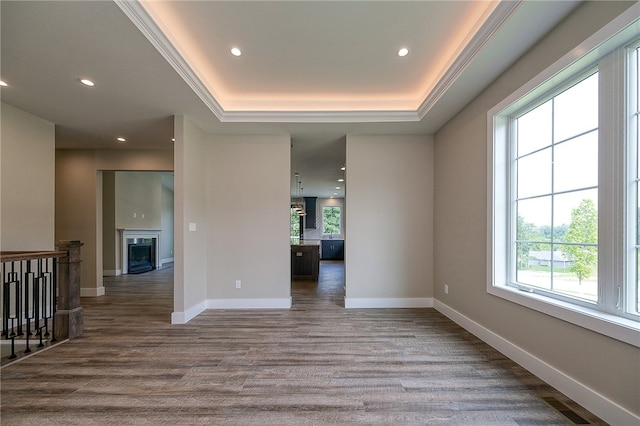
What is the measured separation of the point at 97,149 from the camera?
5.41 metres

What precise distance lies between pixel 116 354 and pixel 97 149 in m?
4.45

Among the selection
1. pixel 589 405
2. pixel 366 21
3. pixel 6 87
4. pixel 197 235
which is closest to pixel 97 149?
pixel 6 87

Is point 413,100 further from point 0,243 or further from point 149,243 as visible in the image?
point 149,243

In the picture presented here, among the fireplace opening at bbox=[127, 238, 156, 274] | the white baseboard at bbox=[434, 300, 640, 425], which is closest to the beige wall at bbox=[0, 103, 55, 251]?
the fireplace opening at bbox=[127, 238, 156, 274]

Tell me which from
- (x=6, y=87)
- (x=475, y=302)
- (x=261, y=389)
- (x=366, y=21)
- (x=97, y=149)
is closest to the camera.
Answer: (x=261, y=389)

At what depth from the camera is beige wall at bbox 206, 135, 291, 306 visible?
173 inches

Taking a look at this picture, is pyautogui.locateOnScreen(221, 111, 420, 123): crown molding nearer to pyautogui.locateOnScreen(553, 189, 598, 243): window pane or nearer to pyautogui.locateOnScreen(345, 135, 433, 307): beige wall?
pyautogui.locateOnScreen(345, 135, 433, 307): beige wall

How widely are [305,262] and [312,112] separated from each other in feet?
14.0

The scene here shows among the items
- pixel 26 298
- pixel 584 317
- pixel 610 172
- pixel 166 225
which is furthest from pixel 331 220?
pixel 610 172

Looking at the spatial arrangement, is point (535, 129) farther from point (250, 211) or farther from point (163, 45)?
point (250, 211)

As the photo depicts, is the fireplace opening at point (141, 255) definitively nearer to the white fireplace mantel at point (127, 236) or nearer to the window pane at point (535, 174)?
the white fireplace mantel at point (127, 236)

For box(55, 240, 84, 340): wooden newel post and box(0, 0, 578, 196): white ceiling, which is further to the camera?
box(55, 240, 84, 340): wooden newel post

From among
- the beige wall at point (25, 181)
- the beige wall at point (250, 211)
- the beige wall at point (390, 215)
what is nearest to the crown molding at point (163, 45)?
the beige wall at point (250, 211)

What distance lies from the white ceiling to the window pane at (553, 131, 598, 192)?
917 millimetres
